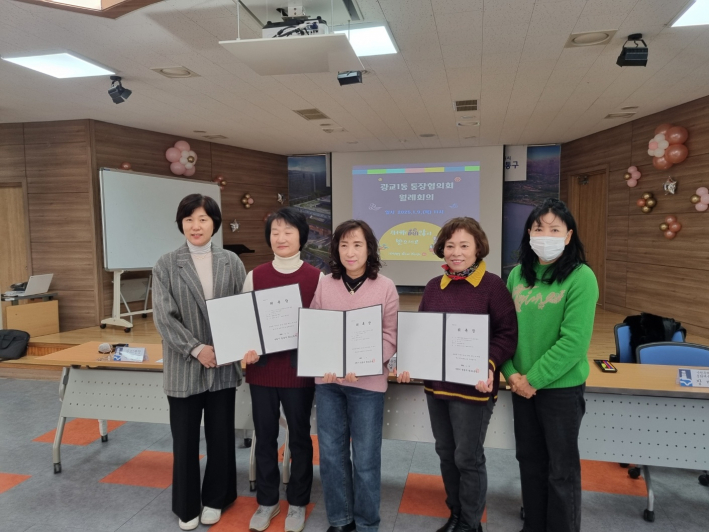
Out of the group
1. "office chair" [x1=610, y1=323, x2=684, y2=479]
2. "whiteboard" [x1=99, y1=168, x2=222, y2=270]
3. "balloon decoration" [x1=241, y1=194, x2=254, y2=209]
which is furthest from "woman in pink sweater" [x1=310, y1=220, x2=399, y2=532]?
"balloon decoration" [x1=241, y1=194, x2=254, y2=209]

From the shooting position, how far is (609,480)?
2.55 metres

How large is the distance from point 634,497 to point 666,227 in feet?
14.9

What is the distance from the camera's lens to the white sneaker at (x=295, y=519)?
2.09 m

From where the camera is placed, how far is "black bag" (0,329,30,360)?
15.6 ft

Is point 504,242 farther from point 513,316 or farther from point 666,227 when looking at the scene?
point 513,316

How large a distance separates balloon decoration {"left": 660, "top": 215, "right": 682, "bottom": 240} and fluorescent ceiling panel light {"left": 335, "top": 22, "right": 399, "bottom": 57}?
4284 mm

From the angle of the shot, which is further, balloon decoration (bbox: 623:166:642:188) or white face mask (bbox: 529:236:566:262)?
balloon decoration (bbox: 623:166:642:188)

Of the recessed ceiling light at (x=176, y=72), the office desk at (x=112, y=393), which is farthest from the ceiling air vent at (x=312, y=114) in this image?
the office desk at (x=112, y=393)

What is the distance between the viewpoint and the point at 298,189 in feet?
31.1

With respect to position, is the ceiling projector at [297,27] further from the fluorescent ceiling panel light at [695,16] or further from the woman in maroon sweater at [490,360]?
the fluorescent ceiling panel light at [695,16]

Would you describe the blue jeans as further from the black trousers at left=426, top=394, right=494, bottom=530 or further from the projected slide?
the projected slide

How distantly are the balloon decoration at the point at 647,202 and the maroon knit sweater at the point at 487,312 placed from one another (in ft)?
17.9

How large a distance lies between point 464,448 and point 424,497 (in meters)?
0.77

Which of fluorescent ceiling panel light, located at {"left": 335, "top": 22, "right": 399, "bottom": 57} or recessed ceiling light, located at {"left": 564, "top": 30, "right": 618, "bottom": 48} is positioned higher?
fluorescent ceiling panel light, located at {"left": 335, "top": 22, "right": 399, "bottom": 57}
